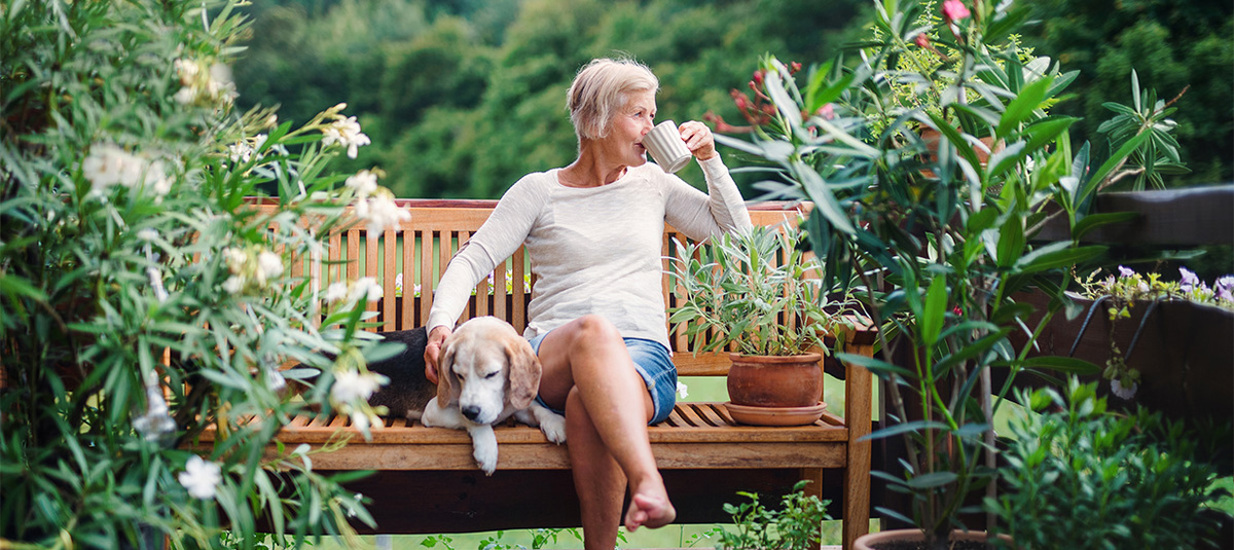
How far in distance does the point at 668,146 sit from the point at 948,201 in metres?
0.79

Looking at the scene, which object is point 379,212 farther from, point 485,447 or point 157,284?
point 485,447

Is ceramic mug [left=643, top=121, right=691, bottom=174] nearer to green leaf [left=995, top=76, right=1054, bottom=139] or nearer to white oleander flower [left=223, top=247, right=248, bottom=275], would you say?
green leaf [left=995, top=76, right=1054, bottom=139]

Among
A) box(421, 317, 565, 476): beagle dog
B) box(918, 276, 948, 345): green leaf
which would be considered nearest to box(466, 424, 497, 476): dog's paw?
box(421, 317, 565, 476): beagle dog

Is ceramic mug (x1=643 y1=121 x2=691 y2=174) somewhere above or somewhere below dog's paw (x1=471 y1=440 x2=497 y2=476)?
above

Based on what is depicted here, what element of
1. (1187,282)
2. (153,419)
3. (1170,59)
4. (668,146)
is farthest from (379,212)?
(1170,59)

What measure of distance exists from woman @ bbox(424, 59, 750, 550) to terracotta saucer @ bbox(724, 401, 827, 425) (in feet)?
0.63

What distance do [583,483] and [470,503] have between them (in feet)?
1.62

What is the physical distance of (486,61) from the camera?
1280cm

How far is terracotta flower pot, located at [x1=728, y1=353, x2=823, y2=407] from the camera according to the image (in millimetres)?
2199

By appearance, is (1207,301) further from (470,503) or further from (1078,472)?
(470,503)

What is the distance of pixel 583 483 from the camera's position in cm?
208

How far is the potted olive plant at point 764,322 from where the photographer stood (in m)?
2.20

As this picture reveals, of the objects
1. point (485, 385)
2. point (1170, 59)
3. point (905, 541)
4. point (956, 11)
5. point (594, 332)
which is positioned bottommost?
point (905, 541)

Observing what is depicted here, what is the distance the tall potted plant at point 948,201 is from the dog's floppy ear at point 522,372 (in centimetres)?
74
